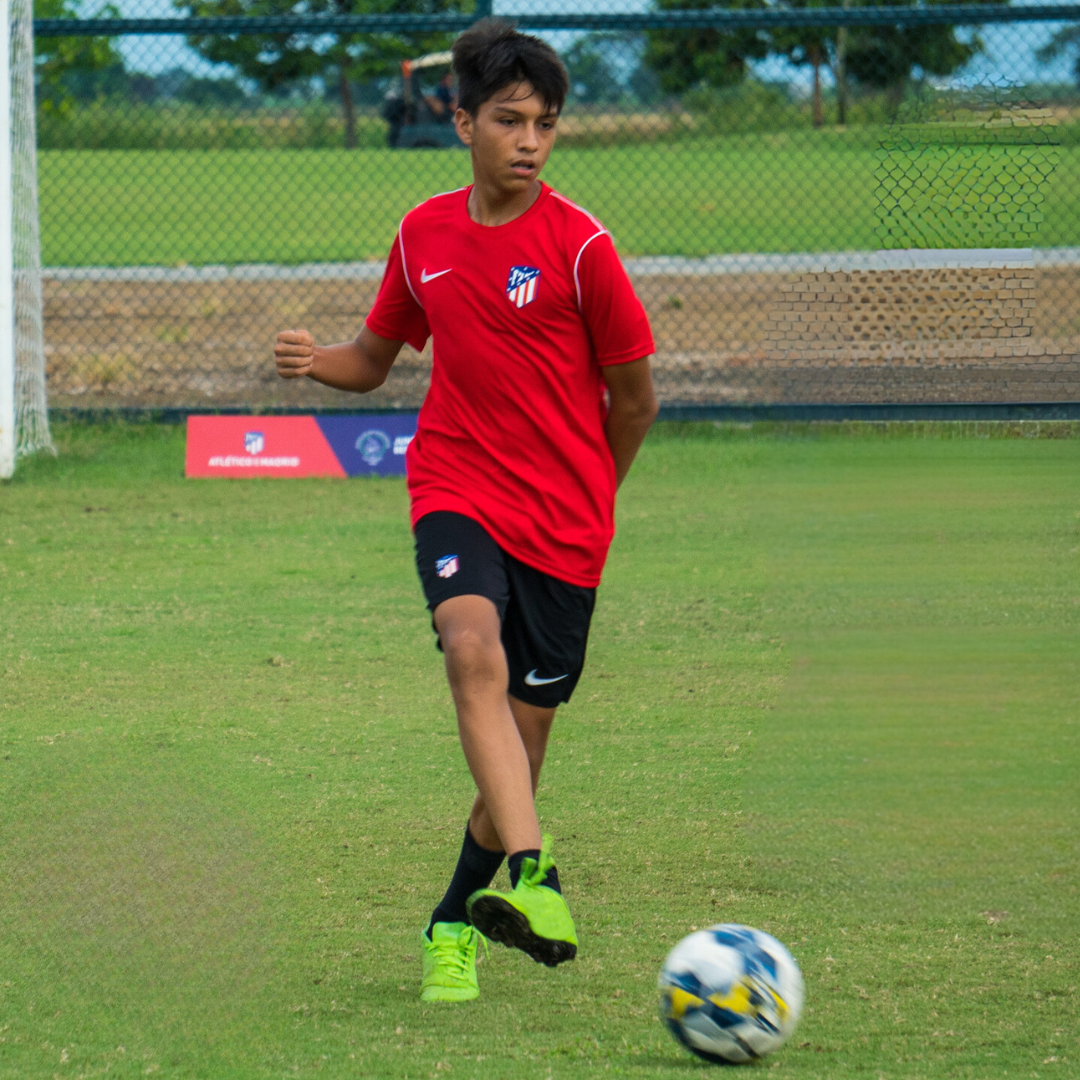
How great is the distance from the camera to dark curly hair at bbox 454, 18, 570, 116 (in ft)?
9.04

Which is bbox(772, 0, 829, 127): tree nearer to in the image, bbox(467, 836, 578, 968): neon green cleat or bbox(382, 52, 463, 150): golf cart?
bbox(382, 52, 463, 150): golf cart

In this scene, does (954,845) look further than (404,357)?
No

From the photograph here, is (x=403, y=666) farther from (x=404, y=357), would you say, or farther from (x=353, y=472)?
(x=404, y=357)

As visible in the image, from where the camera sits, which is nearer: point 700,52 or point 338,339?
point 700,52

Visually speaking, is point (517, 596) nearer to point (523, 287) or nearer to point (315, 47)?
point (523, 287)

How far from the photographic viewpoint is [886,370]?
3.75 meters

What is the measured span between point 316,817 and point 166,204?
21.1 m

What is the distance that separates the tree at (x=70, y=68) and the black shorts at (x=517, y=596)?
8.78 m

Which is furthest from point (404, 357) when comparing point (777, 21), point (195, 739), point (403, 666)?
point (195, 739)

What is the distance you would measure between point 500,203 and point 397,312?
425 millimetres

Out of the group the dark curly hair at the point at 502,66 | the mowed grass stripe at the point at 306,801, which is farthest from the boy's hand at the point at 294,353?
the mowed grass stripe at the point at 306,801

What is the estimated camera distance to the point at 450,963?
278cm

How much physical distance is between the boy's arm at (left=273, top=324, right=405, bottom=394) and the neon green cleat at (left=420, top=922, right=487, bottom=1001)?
3.95ft

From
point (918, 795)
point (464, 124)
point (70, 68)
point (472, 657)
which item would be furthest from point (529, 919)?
point (70, 68)
